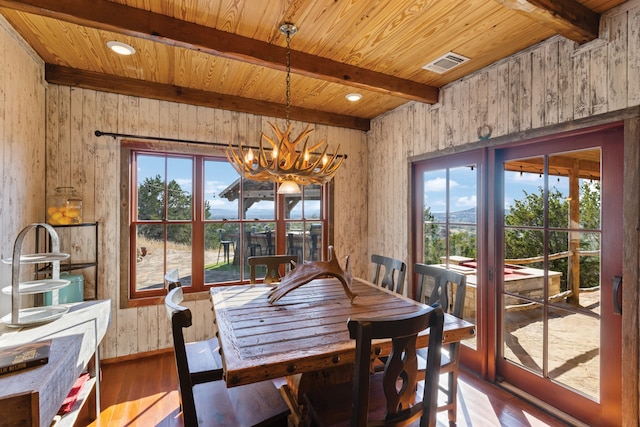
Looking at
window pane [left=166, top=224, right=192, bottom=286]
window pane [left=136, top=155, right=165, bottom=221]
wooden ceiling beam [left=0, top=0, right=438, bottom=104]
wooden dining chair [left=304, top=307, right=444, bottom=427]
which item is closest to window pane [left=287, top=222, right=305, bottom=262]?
window pane [left=166, top=224, right=192, bottom=286]

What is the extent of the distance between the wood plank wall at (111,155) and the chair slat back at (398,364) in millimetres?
2697

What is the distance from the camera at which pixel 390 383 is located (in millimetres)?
1239

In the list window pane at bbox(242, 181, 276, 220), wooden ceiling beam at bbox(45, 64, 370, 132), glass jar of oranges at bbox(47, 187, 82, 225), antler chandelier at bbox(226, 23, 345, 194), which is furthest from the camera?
window pane at bbox(242, 181, 276, 220)

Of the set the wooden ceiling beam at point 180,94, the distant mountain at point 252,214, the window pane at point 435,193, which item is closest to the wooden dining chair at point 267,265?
the distant mountain at point 252,214

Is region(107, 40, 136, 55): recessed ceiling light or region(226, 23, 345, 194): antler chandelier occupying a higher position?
region(107, 40, 136, 55): recessed ceiling light

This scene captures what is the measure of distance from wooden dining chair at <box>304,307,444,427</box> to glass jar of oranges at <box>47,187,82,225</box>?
2562mm

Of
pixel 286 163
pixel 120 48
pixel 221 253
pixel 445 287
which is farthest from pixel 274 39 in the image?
pixel 221 253

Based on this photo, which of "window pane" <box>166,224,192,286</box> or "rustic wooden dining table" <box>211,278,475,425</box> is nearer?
"rustic wooden dining table" <box>211,278,475,425</box>

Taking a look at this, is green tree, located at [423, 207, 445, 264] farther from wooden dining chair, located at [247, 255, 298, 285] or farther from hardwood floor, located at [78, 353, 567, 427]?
wooden dining chair, located at [247, 255, 298, 285]

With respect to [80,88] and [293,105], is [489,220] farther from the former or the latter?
[80,88]

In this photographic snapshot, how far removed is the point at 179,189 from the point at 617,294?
384 cm

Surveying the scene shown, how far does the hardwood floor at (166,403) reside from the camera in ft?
7.04

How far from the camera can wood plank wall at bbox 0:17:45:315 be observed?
2066mm

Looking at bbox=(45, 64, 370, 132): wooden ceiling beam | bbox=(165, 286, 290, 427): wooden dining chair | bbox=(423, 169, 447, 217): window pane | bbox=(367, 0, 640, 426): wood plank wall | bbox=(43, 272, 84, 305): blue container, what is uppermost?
bbox=(45, 64, 370, 132): wooden ceiling beam
